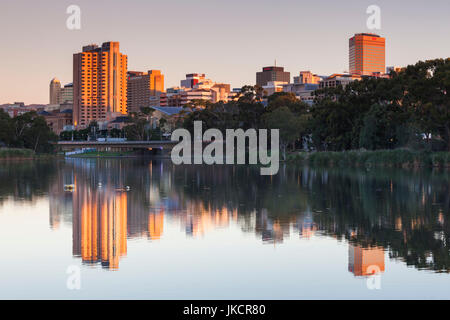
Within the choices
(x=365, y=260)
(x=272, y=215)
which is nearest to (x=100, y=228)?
(x=272, y=215)

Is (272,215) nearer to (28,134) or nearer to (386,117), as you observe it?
(386,117)

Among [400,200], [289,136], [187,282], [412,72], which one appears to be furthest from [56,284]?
[289,136]

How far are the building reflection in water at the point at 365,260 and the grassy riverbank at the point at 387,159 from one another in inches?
2404

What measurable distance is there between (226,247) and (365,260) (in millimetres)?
4263

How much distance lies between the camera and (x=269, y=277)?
48.8 ft

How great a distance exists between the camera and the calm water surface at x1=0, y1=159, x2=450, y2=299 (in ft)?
45.4

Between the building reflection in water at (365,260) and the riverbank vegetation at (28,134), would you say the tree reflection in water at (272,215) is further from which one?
the riverbank vegetation at (28,134)

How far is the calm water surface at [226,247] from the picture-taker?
1384 cm

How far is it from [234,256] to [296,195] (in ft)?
60.8

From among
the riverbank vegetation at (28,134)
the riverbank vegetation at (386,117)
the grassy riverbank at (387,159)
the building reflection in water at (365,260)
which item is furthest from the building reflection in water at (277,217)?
the riverbank vegetation at (28,134)

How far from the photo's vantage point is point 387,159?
79938 mm

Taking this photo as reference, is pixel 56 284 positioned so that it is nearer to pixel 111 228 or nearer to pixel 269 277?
pixel 269 277

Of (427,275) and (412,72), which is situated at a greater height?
(412,72)
